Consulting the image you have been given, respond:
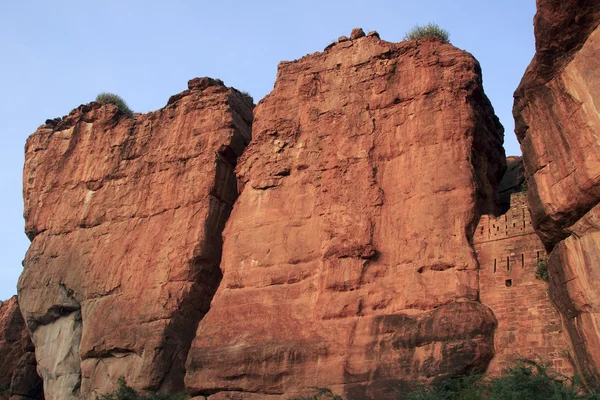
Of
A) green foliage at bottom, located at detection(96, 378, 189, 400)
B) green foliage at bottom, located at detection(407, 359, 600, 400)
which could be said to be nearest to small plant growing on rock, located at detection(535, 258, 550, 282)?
green foliage at bottom, located at detection(407, 359, 600, 400)

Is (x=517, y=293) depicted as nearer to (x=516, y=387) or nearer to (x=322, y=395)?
(x=516, y=387)

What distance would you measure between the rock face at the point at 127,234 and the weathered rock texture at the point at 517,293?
28.7 ft

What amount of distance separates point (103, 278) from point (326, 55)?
991 cm

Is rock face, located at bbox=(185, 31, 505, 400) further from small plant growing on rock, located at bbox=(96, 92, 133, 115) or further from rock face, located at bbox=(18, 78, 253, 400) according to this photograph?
small plant growing on rock, located at bbox=(96, 92, 133, 115)

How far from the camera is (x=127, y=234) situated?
77.3 feet

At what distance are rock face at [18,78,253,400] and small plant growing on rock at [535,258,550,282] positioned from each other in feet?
32.3

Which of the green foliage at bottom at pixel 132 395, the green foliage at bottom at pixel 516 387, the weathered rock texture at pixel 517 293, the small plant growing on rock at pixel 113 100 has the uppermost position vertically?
the small plant growing on rock at pixel 113 100

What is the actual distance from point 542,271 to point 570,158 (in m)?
2.86

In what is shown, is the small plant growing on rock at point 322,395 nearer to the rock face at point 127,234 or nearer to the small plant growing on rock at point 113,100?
the rock face at point 127,234

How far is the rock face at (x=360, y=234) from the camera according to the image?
53.6ft

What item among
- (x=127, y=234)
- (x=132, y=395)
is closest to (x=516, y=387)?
(x=132, y=395)

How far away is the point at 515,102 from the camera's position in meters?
15.9

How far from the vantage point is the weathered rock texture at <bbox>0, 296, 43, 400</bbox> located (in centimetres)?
2705

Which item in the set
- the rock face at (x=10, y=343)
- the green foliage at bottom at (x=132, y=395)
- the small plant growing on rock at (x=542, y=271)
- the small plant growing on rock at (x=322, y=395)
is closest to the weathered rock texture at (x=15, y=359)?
the rock face at (x=10, y=343)
